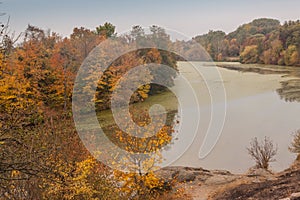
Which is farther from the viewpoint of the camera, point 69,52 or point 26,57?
point 69,52

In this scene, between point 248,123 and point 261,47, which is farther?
point 261,47

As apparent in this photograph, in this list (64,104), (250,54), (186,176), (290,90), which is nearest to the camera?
(186,176)

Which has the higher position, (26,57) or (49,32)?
(49,32)

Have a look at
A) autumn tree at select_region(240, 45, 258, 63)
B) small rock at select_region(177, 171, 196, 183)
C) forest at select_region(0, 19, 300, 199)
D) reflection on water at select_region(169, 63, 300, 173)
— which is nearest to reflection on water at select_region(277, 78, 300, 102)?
reflection on water at select_region(169, 63, 300, 173)

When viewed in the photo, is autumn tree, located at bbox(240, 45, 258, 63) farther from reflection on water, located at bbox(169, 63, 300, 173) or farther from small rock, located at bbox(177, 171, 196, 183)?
small rock, located at bbox(177, 171, 196, 183)

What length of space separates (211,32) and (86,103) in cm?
5757

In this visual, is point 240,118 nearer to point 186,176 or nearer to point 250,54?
point 186,176

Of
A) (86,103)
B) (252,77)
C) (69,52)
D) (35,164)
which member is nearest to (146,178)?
(35,164)

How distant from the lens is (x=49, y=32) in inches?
1665

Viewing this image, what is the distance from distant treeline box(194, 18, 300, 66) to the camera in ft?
205

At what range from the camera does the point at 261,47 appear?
7125cm

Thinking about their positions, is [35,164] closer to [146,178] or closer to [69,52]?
[146,178]

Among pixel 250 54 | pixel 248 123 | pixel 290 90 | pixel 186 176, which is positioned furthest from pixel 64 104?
pixel 250 54

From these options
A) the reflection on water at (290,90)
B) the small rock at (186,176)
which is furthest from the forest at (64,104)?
the reflection on water at (290,90)
